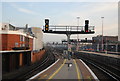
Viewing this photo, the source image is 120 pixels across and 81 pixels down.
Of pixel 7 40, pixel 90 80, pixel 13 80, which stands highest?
pixel 7 40

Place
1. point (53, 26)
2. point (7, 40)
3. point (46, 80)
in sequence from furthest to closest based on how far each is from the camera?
point (53, 26) < point (7, 40) < point (46, 80)

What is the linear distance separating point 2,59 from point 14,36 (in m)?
7.63

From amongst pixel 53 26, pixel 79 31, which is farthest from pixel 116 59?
pixel 53 26

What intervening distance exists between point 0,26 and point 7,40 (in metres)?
5.18

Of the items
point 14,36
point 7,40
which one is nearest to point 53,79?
point 7,40

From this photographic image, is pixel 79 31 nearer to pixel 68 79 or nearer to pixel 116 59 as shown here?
pixel 116 59

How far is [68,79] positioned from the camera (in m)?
13.6

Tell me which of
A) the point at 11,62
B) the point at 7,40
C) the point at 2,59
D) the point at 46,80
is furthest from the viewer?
the point at 7,40

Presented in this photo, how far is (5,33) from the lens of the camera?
28.5 m

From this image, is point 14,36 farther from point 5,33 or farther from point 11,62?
point 11,62

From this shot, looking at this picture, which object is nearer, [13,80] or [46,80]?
[46,80]

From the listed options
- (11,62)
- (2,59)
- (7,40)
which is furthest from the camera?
(7,40)

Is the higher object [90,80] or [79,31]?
[79,31]

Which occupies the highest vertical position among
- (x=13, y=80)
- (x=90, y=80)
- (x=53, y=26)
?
(x=53, y=26)
